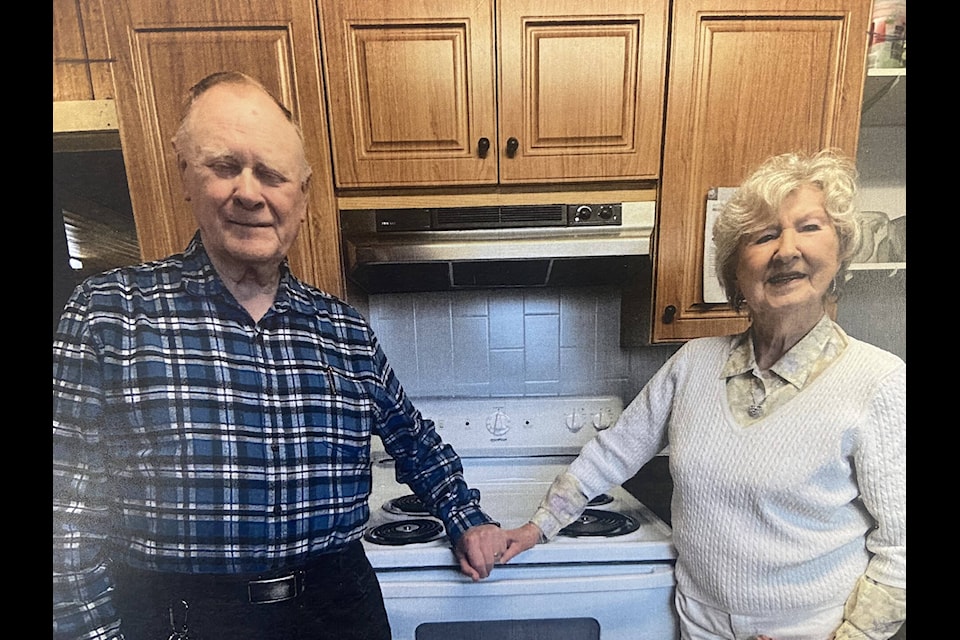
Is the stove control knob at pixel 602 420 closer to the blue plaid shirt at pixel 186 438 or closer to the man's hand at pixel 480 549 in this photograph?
the man's hand at pixel 480 549

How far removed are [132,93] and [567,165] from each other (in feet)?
1.48

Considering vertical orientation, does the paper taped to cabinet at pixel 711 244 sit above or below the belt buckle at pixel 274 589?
above

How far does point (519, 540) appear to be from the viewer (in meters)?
0.51

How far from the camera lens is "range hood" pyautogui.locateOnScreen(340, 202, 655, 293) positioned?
0.54 metres

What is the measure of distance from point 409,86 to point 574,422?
413 millimetres

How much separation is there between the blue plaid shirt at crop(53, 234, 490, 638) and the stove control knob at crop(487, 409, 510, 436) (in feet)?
0.58

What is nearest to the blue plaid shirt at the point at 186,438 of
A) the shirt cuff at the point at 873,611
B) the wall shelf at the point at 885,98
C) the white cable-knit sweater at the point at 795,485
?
the white cable-knit sweater at the point at 795,485

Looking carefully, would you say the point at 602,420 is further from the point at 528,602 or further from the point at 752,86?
A: the point at 752,86

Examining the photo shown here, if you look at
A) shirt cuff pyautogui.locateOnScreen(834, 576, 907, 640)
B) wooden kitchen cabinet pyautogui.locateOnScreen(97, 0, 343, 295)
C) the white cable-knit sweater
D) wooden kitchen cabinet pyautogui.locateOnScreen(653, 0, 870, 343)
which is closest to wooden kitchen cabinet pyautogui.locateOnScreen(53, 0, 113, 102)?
wooden kitchen cabinet pyautogui.locateOnScreen(97, 0, 343, 295)

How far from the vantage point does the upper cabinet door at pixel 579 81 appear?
457mm

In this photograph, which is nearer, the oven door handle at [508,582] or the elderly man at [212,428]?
the elderly man at [212,428]

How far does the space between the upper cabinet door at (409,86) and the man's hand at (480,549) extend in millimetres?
409

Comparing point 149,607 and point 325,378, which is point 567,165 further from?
point 149,607
